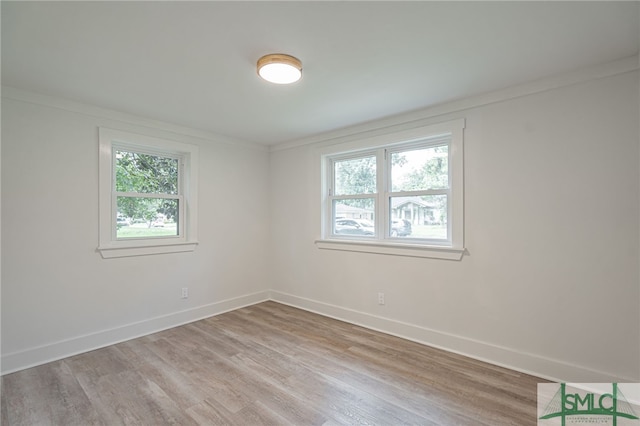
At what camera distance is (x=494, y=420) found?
1928mm

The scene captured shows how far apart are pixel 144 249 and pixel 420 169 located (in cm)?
320

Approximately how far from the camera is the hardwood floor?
6.54ft

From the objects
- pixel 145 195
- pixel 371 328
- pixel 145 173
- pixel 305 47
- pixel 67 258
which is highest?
pixel 305 47

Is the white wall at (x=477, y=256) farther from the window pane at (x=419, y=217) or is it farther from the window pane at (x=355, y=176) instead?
the window pane at (x=355, y=176)

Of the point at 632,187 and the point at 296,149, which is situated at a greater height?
the point at 296,149

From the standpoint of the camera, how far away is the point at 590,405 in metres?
2.10

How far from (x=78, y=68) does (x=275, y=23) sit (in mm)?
1631

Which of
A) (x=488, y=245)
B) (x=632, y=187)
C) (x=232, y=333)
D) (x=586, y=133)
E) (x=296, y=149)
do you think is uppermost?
(x=296, y=149)

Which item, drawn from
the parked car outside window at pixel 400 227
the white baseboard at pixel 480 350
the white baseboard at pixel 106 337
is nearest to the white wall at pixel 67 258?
the white baseboard at pixel 106 337

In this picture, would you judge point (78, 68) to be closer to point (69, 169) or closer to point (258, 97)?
point (69, 169)

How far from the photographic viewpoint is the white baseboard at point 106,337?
2615 millimetres

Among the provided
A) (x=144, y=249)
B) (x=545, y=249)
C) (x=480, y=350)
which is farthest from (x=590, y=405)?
(x=144, y=249)

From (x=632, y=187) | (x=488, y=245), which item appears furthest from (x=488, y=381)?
(x=632, y=187)

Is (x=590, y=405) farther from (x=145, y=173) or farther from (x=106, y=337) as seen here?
(x=145, y=173)
